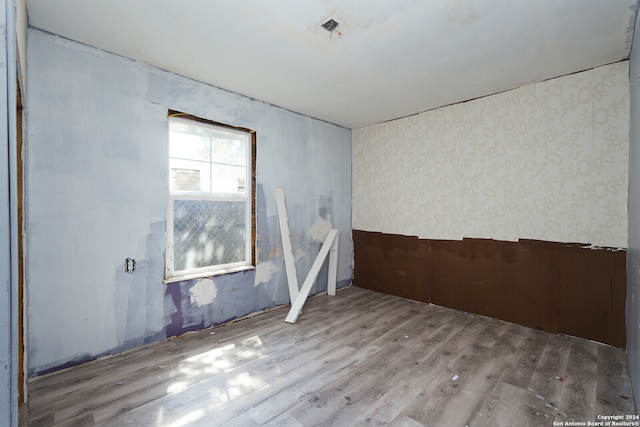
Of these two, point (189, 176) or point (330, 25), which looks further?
point (189, 176)

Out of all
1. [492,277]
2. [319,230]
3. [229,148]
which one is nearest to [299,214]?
[319,230]

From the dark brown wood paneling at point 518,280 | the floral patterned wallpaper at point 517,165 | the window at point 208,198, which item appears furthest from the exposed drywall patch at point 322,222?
the window at point 208,198

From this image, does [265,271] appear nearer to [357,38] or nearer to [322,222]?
[322,222]

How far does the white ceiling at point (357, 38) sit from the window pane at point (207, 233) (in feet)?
4.28

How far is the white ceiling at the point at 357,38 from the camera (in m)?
1.89

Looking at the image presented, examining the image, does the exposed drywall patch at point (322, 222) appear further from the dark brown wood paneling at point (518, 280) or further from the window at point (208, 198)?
the window at point (208, 198)

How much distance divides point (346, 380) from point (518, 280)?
7.33 ft

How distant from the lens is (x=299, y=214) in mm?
3932

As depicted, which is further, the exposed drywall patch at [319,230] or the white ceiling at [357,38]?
the exposed drywall patch at [319,230]

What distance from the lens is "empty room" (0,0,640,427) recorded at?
187cm

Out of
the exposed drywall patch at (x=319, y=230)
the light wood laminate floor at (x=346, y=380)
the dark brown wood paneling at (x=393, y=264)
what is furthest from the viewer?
the exposed drywall patch at (x=319, y=230)

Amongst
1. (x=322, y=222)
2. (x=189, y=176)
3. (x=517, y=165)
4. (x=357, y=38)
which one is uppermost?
(x=357, y=38)

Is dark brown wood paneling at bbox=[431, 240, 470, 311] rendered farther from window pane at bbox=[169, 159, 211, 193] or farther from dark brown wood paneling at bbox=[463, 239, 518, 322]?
window pane at bbox=[169, 159, 211, 193]

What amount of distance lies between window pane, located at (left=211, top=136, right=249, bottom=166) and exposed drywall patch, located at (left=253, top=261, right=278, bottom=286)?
1.23 meters
